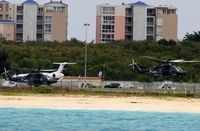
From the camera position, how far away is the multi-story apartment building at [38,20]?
175 meters

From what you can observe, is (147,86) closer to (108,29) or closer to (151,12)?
(108,29)

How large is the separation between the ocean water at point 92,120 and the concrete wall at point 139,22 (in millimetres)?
123408

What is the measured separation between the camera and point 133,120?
1809 inches

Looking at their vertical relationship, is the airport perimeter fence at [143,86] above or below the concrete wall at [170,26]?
below

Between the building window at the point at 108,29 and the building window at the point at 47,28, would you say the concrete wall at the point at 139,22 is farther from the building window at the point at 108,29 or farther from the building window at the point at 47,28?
the building window at the point at 47,28

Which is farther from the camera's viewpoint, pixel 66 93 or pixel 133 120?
pixel 66 93

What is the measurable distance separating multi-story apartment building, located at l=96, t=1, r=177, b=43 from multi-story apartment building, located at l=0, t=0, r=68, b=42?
9.38 metres

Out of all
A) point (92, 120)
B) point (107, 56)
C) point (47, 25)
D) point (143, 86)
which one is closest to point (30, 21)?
point (47, 25)

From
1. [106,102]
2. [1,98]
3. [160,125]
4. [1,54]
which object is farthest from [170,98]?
[1,54]

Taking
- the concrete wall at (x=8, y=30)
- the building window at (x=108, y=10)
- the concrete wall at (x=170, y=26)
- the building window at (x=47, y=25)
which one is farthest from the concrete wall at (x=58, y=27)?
the concrete wall at (x=170, y=26)

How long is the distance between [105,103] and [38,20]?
4839 inches

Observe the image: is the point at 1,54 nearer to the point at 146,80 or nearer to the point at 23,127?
the point at 146,80

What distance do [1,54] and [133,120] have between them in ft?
204

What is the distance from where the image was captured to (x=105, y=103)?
186 ft
